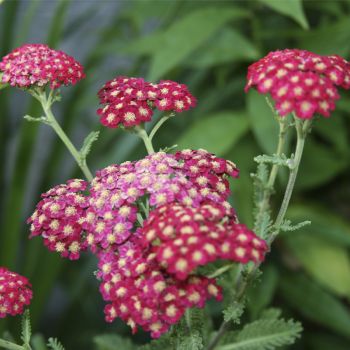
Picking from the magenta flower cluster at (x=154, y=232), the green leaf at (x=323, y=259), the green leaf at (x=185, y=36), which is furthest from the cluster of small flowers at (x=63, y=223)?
the green leaf at (x=323, y=259)

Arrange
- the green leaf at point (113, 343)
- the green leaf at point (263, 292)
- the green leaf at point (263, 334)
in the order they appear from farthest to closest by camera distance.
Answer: the green leaf at point (263, 292) → the green leaf at point (113, 343) → the green leaf at point (263, 334)

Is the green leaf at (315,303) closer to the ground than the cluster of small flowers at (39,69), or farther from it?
closer to the ground

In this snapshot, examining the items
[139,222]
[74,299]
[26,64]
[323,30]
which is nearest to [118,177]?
[139,222]

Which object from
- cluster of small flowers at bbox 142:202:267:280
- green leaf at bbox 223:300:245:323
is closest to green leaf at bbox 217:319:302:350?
green leaf at bbox 223:300:245:323

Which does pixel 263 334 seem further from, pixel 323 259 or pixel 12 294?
pixel 323 259

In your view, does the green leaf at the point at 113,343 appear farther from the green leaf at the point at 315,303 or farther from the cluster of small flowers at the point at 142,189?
the green leaf at the point at 315,303

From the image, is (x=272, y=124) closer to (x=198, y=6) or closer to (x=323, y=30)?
(x=323, y=30)
